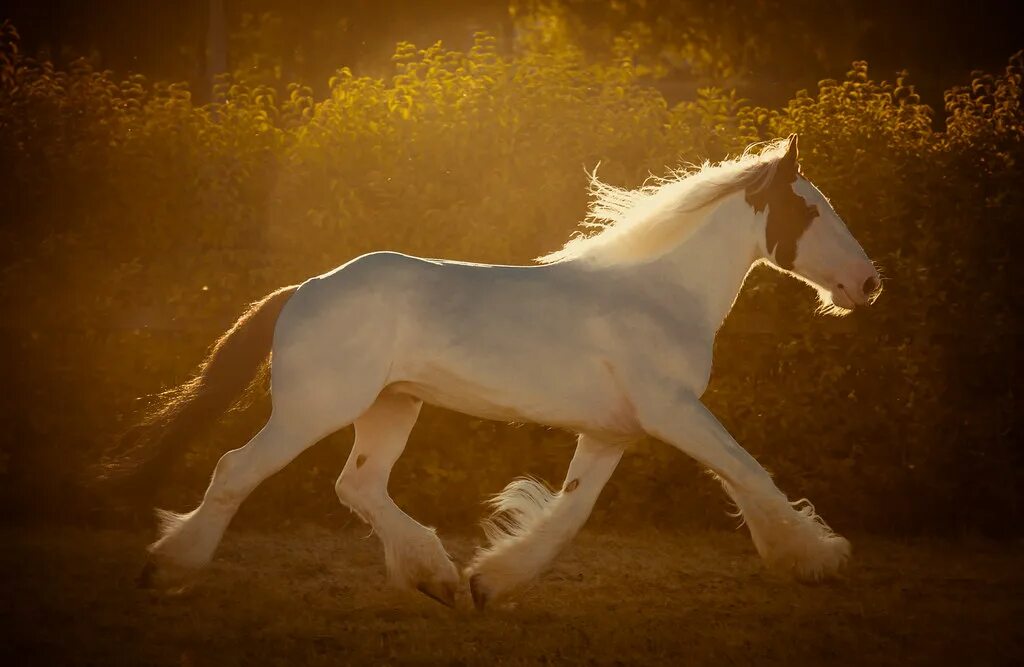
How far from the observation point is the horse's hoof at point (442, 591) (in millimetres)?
5859

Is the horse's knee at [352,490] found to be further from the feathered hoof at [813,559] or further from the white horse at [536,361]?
the feathered hoof at [813,559]

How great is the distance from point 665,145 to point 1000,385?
2.45 meters

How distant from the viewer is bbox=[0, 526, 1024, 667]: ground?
17.0 ft

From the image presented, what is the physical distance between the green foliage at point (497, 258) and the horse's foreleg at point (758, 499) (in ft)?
7.74

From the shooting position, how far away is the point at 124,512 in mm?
8031

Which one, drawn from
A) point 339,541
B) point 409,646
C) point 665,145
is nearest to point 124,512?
point 339,541

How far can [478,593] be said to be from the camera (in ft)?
19.0

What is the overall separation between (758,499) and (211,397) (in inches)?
96.2

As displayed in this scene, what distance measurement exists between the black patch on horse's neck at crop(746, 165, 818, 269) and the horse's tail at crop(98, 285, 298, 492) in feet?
7.07

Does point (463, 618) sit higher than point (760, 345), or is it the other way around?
point (760, 345)

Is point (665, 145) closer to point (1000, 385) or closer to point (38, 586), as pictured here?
point (1000, 385)

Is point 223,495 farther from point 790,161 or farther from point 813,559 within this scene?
point 790,161

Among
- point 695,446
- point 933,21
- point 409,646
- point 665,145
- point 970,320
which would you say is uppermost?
point 933,21

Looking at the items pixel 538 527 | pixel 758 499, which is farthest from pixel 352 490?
pixel 758 499
